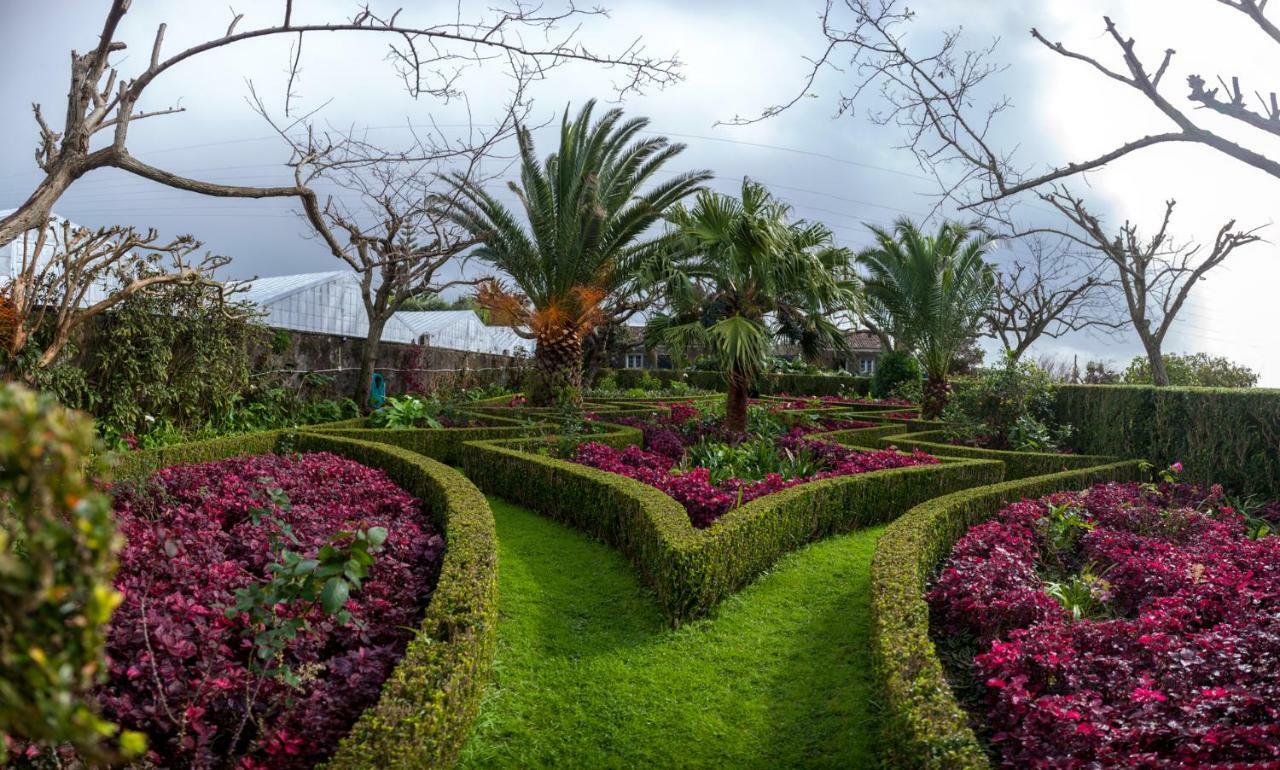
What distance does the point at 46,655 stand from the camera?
141 centimetres

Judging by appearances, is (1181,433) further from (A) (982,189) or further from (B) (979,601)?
(B) (979,601)

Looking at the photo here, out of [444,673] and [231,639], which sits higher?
[444,673]

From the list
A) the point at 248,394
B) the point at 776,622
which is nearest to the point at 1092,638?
the point at 776,622

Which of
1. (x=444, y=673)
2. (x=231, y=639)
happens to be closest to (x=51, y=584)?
(x=444, y=673)

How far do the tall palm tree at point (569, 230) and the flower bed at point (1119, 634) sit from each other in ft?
30.1

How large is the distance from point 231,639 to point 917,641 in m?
3.37

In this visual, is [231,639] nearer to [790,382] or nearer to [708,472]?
[708,472]

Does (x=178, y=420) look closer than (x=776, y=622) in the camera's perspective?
No

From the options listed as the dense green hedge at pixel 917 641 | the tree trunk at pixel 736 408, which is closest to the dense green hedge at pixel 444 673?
the dense green hedge at pixel 917 641

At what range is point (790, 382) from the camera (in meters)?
27.9

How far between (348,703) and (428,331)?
88.8 feet

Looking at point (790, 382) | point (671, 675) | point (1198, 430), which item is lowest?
point (671, 675)

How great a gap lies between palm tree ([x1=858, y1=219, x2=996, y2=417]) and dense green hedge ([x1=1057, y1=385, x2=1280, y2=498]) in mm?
4679

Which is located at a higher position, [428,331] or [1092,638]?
[428,331]
